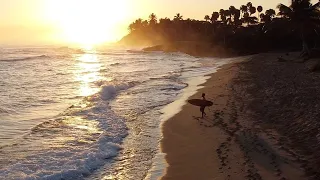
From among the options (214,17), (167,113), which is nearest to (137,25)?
(214,17)

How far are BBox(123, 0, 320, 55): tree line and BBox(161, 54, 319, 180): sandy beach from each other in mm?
31454

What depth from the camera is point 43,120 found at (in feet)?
58.2

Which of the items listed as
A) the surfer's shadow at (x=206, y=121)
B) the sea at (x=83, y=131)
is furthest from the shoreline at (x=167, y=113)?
the surfer's shadow at (x=206, y=121)

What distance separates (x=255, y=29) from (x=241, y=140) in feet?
262

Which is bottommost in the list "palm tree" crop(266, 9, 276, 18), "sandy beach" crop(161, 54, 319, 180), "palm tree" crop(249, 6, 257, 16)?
"sandy beach" crop(161, 54, 319, 180)

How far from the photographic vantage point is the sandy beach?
9781 millimetres

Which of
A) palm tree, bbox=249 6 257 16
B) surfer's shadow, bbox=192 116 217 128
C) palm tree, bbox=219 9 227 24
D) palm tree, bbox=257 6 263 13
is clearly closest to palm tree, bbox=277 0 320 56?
surfer's shadow, bbox=192 116 217 128

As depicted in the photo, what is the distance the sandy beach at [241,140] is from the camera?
978 cm

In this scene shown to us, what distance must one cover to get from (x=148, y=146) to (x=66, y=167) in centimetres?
330

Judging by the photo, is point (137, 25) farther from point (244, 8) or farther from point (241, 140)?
point (241, 140)

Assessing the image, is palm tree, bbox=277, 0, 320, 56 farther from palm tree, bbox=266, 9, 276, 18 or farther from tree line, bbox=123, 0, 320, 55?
palm tree, bbox=266, 9, 276, 18

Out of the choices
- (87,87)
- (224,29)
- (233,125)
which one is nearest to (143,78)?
(87,87)

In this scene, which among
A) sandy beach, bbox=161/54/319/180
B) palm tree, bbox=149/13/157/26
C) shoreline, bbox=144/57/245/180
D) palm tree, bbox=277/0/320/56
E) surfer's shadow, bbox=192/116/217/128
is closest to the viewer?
sandy beach, bbox=161/54/319/180

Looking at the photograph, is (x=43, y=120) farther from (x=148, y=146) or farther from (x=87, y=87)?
(x=87, y=87)
